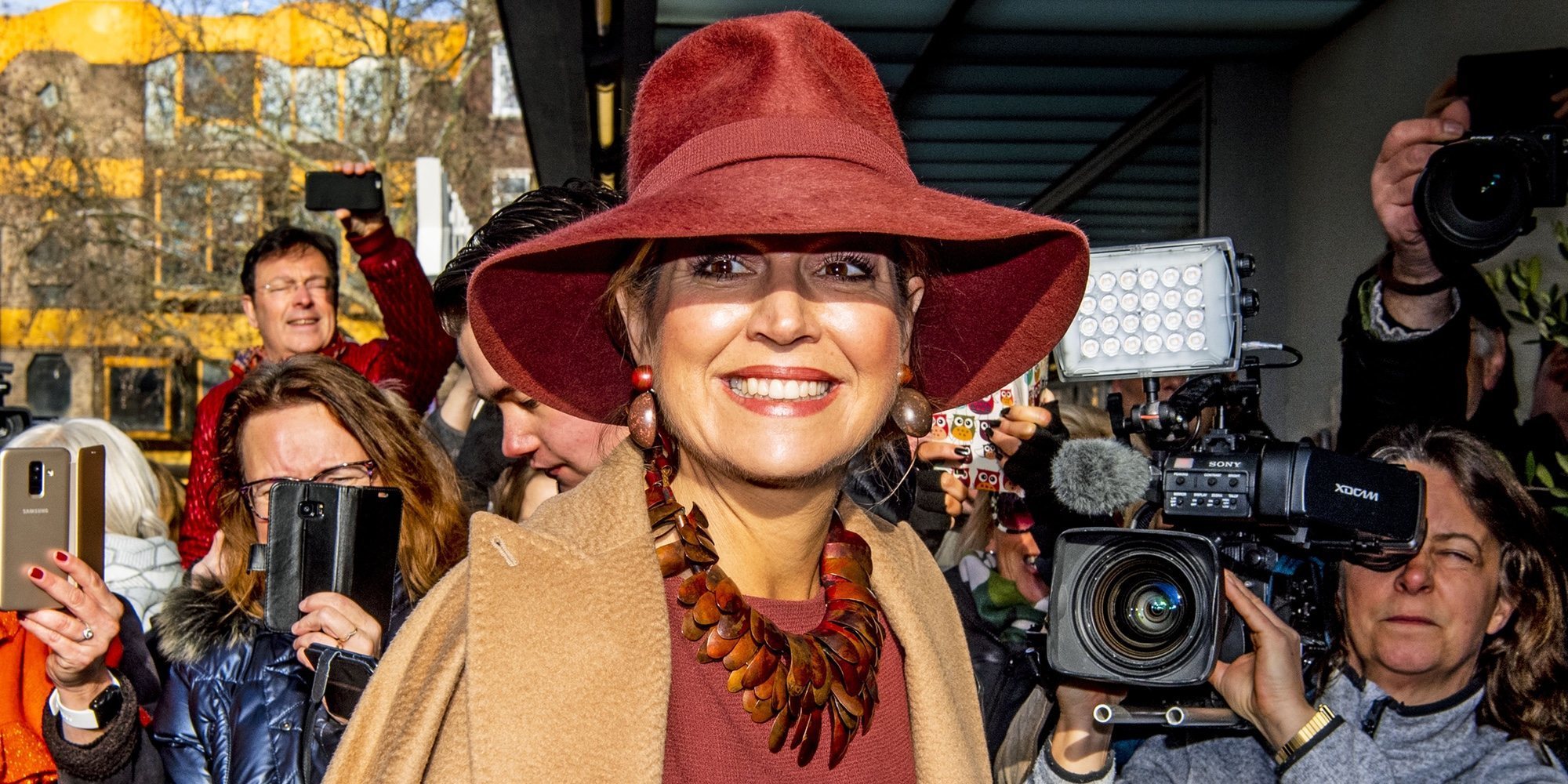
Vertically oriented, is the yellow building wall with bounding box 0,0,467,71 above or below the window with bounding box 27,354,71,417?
above

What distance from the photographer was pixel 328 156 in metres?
22.4

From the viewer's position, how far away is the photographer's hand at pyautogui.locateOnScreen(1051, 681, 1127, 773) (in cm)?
253

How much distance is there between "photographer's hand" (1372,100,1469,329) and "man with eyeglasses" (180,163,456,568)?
2.71m

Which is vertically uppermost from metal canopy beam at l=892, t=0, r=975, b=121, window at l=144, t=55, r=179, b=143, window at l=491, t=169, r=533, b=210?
window at l=144, t=55, r=179, b=143

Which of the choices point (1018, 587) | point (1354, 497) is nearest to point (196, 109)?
point (1018, 587)

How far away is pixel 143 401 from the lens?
112ft

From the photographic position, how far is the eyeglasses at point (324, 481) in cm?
299

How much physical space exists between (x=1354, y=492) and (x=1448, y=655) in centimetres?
66

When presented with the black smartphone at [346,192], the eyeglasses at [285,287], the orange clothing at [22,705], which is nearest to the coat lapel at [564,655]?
the orange clothing at [22,705]

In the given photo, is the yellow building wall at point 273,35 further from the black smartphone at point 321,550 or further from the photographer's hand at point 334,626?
the photographer's hand at point 334,626

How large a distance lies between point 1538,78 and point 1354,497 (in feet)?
3.80

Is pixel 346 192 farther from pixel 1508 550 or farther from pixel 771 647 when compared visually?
pixel 1508 550

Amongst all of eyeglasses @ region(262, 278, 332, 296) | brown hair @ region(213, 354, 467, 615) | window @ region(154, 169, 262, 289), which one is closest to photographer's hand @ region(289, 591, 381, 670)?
brown hair @ region(213, 354, 467, 615)

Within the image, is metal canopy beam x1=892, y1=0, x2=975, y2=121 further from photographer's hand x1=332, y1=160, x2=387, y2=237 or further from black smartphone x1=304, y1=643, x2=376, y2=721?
black smartphone x1=304, y1=643, x2=376, y2=721
